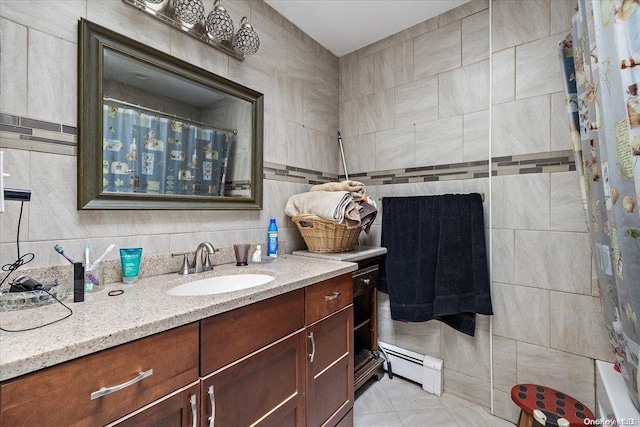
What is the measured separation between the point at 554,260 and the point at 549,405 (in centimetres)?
68

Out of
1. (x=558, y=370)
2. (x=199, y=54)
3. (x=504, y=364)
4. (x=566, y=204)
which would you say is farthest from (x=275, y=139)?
(x=558, y=370)

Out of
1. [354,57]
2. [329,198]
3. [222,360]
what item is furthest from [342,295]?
[354,57]

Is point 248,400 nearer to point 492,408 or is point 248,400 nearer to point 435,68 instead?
point 492,408

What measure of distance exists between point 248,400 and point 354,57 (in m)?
2.33

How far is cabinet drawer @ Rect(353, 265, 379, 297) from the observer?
169 cm

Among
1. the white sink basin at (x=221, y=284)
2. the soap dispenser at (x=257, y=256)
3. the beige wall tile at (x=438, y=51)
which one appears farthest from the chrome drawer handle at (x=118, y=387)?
the beige wall tile at (x=438, y=51)

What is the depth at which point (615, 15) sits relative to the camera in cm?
77

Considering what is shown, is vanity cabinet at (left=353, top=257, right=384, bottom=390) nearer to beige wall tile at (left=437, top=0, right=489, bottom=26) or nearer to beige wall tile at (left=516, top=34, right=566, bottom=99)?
beige wall tile at (left=516, top=34, right=566, bottom=99)

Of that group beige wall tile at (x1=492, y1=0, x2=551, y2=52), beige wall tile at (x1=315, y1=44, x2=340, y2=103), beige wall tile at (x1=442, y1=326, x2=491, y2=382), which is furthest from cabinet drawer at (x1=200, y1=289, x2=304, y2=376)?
beige wall tile at (x1=492, y1=0, x2=551, y2=52)

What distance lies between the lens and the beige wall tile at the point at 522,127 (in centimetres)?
153

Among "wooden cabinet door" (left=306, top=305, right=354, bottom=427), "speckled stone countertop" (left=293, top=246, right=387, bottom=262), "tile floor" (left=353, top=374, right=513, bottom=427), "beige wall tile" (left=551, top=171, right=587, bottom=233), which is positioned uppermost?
"beige wall tile" (left=551, top=171, right=587, bottom=233)

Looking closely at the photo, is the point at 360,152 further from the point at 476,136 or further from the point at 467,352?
the point at 467,352

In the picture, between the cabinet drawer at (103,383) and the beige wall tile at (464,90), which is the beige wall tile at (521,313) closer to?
the beige wall tile at (464,90)

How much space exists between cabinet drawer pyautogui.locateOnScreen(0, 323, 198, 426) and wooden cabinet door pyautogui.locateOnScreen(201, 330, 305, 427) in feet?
0.38
